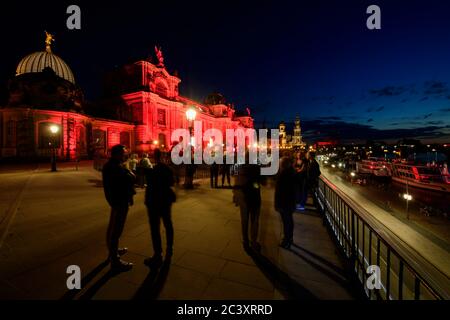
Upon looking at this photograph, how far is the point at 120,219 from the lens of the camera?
3.63m

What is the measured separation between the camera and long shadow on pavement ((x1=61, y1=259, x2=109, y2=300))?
286 centimetres

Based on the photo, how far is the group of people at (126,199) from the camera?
11.6 ft

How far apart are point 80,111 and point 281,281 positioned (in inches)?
1332

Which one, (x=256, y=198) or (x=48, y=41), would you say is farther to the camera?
(x=48, y=41)

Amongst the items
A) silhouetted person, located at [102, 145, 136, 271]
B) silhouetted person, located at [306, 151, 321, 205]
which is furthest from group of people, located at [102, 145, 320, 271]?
silhouetted person, located at [306, 151, 321, 205]

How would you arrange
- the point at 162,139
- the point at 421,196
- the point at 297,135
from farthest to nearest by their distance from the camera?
1. the point at 297,135
2. the point at 162,139
3. the point at 421,196

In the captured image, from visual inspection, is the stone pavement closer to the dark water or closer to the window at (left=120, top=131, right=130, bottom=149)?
the dark water

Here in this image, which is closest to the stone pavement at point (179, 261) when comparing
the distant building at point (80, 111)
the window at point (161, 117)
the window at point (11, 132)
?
the distant building at point (80, 111)

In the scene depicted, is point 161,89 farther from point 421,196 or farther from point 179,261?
point 421,196

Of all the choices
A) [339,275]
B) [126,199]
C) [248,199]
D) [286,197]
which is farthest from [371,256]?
[126,199]

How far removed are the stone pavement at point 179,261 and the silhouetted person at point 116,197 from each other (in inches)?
9.8

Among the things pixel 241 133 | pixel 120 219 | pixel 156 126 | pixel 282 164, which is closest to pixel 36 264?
pixel 120 219

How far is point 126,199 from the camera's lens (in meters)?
3.64
